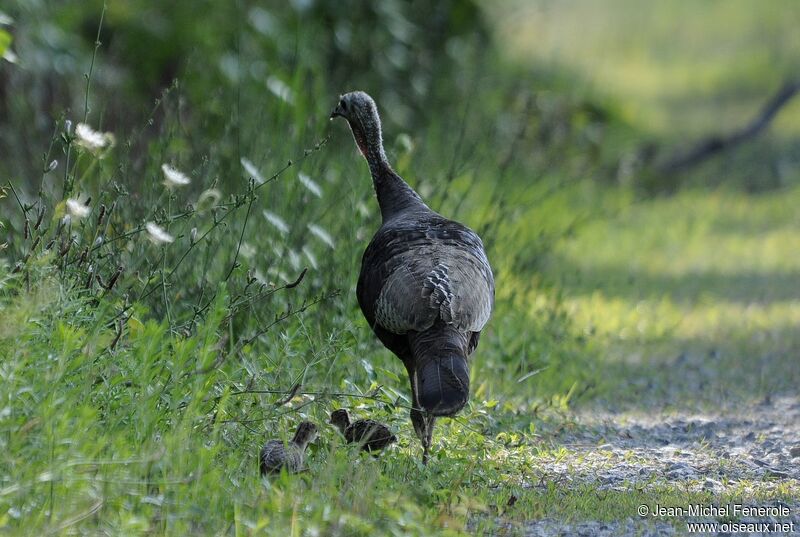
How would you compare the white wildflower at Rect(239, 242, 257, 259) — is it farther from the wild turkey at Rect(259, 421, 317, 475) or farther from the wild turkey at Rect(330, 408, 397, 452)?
the wild turkey at Rect(259, 421, 317, 475)

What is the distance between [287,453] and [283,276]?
184cm

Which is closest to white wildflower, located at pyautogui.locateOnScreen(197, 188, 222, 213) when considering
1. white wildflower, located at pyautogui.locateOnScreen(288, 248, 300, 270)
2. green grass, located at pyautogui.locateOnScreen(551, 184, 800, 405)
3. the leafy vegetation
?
the leafy vegetation

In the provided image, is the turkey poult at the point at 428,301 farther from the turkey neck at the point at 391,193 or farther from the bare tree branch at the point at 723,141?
the bare tree branch at the point at 723,141

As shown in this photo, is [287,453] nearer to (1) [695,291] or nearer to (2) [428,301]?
(2) [428,301]

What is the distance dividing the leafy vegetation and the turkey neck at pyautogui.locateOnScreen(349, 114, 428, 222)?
0.14m

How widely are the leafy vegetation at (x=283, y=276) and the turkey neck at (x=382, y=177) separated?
0.14 meters

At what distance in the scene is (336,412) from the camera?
475 cm

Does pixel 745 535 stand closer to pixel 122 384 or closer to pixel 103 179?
pixel 122 384

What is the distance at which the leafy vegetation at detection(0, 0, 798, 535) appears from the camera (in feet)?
12.9

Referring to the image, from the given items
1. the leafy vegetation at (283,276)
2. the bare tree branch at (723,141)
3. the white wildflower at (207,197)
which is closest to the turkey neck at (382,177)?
the leafy vegetation at (283,276)

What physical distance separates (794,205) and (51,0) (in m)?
7.89

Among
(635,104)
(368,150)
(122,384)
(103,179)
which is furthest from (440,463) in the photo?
(635,104)

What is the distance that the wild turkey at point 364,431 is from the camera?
15.4 feet

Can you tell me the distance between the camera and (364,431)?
4680 mm
